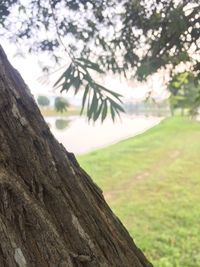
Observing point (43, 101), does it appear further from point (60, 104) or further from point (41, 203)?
point (41, 203)

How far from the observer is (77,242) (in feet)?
4.84

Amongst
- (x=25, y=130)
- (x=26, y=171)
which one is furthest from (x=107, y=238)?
(x=25, y=130)

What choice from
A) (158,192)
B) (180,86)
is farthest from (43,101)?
(158,192)

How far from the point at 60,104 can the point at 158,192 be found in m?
8.81

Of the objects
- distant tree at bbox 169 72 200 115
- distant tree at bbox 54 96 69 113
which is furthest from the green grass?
distant tree at bbox 54 96 69 113

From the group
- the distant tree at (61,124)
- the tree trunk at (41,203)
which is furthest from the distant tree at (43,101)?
the distant tree at (61,124)

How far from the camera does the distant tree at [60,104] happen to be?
3231 mm

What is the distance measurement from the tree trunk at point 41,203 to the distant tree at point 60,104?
5.18 ft

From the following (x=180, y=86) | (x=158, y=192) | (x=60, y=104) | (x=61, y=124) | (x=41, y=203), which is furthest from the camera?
(x=61, y=124)

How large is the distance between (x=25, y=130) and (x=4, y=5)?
1.60 m

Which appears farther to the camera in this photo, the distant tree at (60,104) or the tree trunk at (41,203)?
the distant tree at (60,104)

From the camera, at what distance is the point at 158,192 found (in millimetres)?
11648

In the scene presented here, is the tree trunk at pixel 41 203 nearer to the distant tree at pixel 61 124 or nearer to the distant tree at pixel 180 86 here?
the distant tree at pixel 180 86

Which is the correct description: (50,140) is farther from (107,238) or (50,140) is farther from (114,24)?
(114,24)
